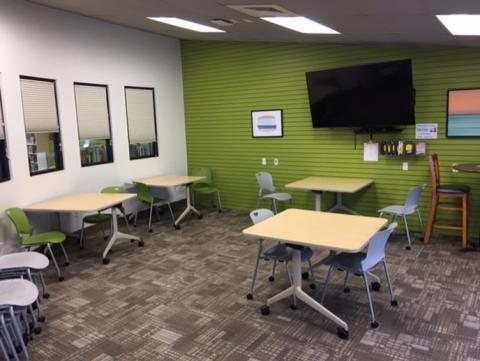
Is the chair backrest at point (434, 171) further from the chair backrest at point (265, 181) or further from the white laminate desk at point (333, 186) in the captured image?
the chair backrest at point (265, 181)

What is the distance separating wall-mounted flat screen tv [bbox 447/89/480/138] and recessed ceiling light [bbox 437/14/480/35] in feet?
4.37

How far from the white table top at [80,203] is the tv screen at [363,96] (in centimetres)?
309

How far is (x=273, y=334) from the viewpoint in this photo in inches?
129

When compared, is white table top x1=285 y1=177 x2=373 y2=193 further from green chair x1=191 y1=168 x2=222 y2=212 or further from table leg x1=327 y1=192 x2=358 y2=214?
green chair x1=191 y1=168 x2=222 y2=212

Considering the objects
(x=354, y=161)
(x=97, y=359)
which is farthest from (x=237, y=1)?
(x=354, y=161)

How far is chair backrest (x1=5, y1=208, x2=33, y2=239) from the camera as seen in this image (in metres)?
4.57

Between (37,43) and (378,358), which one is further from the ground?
(37,43)

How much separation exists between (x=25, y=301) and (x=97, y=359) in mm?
693

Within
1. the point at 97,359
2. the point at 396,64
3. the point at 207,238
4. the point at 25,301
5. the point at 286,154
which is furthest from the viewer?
the point at 286,154

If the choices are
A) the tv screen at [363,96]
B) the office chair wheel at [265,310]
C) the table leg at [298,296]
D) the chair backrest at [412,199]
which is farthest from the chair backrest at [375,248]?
the tv screen at [363,96]

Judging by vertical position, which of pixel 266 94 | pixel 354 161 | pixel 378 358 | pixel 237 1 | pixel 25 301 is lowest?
pixel 378 358

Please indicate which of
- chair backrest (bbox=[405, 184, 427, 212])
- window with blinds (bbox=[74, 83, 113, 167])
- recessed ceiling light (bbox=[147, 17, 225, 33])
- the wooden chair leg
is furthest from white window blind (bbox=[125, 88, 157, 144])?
the wooden chair leg

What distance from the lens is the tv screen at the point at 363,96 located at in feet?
17.5

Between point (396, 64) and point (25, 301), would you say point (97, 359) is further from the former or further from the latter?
point (396, 64)
